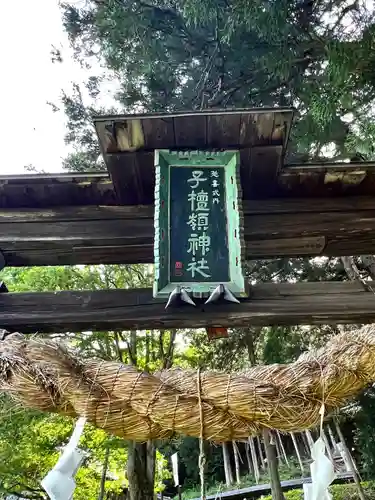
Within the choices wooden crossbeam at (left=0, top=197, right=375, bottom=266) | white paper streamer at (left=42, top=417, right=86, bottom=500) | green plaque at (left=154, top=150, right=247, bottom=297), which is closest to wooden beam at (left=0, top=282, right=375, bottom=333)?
green plaque at (left=154, top=150, right=247, bottom=297)

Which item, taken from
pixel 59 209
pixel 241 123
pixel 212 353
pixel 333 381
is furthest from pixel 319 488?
pixel 212 353

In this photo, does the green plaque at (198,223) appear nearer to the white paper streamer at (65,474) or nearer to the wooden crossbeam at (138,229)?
the wooden crossbeam at (138,229)

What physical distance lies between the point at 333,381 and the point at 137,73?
4.85m

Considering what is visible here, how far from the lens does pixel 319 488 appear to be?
1.65 m

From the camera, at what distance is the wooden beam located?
2.34 m

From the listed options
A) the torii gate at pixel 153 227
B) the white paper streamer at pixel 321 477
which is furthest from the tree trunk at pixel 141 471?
the white paper streamer at pixel 321 477

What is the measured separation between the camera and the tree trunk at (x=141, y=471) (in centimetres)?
729

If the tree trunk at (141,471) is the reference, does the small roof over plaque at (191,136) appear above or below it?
above

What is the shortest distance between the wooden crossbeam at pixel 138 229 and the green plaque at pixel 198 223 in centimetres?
46

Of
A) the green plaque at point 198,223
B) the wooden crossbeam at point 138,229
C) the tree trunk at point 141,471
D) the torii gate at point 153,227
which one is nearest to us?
the green plaque at point 198,223

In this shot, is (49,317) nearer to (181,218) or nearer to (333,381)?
(181,218)

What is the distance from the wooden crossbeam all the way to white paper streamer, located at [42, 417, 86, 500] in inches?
56.8

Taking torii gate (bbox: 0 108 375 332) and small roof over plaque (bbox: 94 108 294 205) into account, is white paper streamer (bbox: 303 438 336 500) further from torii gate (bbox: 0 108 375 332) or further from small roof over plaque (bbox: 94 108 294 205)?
small roof over plaque (bbox: 94 108 294 205)

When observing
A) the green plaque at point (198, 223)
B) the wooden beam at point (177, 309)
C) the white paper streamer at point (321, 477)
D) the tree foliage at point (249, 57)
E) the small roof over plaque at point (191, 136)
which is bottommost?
the white paper streamer at point (321, 477)
